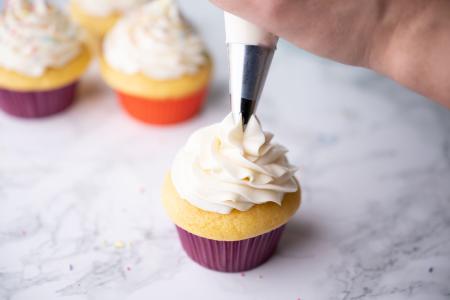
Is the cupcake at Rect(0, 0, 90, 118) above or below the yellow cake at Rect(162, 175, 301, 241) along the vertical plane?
below

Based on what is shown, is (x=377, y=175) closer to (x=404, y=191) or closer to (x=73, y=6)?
(x=404, y=191)

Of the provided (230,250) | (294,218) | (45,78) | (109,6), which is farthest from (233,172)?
(109,6)

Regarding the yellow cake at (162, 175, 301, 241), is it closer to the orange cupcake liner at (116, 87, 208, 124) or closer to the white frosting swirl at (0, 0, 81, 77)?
the orange cupcake liner at (116, 87, 208, 124)

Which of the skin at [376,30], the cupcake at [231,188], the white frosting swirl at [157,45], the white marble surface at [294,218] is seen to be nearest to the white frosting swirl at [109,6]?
the white marble surface at [294,218]

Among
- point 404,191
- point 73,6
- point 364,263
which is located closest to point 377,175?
point 404,191

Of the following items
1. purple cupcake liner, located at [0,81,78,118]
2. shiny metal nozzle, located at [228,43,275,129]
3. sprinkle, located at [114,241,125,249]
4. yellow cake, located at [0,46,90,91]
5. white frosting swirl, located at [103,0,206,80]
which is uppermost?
shiny metal nozzle, located at [228,43,275,129]

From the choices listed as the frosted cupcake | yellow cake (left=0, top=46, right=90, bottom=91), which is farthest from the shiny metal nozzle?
the frosted cupcake
